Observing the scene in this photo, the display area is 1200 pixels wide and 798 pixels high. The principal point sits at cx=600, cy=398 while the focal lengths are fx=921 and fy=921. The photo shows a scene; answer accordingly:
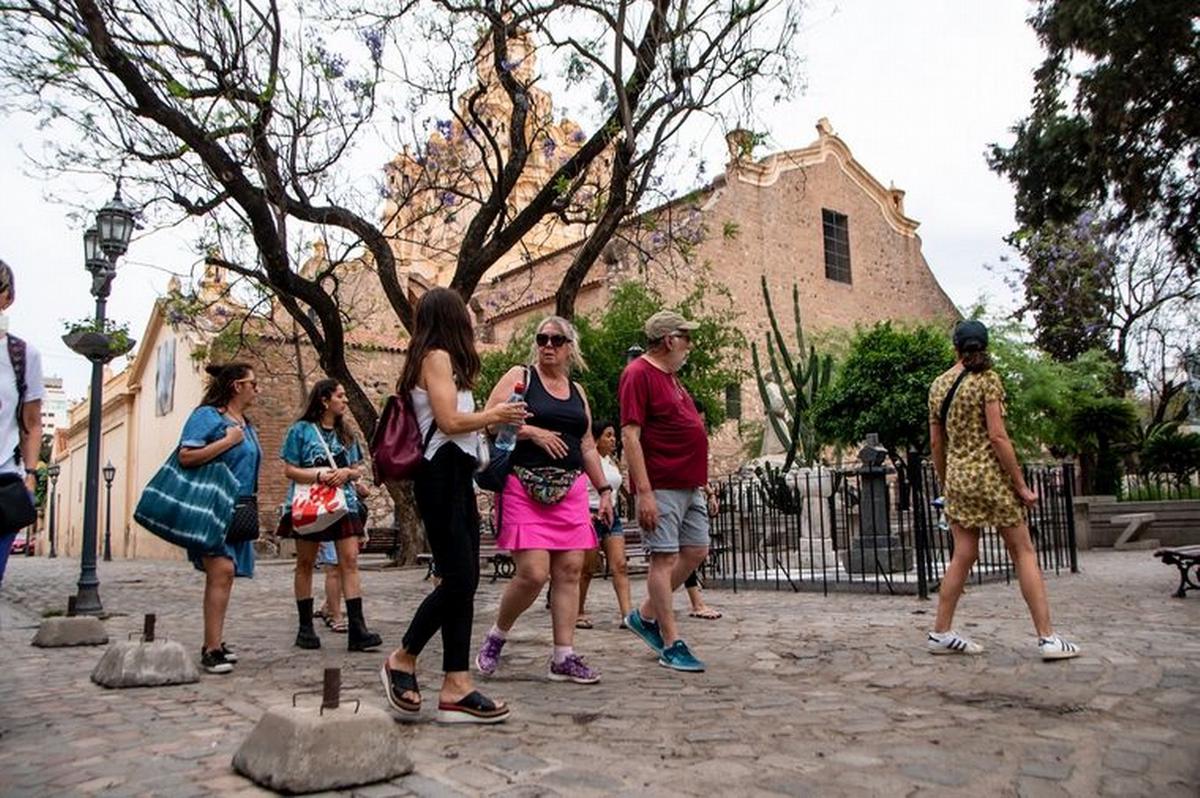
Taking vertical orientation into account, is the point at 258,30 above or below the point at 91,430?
above

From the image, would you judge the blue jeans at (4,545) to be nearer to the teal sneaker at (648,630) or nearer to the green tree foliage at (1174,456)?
the teal sneaker at (648,630)

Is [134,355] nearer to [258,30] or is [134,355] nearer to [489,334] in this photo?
[489,334]

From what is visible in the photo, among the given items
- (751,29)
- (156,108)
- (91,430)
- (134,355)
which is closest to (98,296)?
(91,430)

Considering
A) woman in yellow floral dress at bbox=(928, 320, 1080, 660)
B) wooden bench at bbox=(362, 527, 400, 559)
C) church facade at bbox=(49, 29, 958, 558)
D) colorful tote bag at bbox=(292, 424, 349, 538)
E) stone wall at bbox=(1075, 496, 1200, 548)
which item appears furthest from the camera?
church facade at bbox=(49, 29, 958, 558)

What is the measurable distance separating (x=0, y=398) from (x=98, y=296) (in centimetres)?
625

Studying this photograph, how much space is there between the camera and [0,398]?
141 inches

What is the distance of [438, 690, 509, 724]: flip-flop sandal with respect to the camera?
3658mm

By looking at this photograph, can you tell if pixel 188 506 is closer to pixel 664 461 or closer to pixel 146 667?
pixel 146 667

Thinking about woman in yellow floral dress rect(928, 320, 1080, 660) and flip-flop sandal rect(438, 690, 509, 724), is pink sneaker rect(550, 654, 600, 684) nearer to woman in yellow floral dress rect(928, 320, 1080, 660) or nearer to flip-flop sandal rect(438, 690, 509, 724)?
flip-flop sandal rect(438, 690, 509, 724)

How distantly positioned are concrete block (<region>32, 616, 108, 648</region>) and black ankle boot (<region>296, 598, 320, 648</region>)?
1619 millimetres

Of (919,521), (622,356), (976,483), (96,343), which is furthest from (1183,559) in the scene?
(622,356)

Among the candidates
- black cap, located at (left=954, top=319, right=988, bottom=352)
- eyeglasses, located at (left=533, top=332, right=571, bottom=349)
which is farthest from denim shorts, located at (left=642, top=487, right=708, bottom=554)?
black cap, located at (left=954, top=319, right=988, bottom=352)

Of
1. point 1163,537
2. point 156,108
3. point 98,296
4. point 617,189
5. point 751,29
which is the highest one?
point 751,29

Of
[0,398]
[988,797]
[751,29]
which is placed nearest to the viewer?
[988,797]
